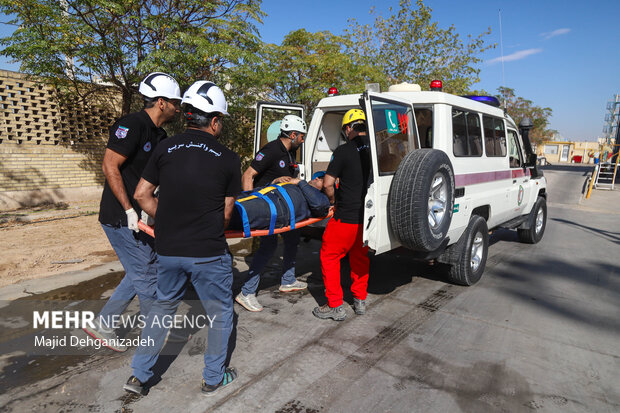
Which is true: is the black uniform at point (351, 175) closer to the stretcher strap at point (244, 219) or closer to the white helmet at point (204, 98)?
the stretcher strap at point (244, 219)

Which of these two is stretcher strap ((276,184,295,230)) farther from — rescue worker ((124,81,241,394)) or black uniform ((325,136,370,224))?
rescue worker ((124,81,241,394))


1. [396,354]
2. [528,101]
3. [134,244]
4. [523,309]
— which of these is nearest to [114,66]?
[134,244]

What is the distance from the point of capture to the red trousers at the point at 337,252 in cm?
363

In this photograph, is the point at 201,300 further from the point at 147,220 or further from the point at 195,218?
the point at 147,220

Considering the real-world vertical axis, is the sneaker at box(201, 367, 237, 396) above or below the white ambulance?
below

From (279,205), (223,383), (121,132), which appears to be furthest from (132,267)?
(279,205)

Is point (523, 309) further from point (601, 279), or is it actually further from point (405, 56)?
point (405, 56)

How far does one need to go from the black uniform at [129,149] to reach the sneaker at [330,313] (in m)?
1.97

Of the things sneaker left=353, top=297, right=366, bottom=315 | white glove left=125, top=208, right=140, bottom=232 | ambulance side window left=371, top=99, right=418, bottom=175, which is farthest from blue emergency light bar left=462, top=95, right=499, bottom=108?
white glove left=125, top=208, right=140, bottom=232

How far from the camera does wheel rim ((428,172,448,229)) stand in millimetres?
3771

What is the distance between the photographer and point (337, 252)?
3.68 m

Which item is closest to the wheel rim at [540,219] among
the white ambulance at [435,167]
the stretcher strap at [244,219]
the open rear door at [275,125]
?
the white ambulance at [435,167]

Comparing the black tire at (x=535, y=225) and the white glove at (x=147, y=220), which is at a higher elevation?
the white glove at (x=147, y=220)

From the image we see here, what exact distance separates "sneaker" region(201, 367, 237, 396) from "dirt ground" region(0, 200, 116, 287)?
3563 mm
